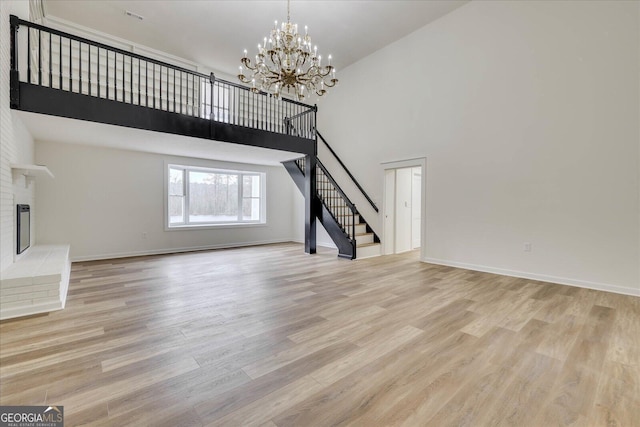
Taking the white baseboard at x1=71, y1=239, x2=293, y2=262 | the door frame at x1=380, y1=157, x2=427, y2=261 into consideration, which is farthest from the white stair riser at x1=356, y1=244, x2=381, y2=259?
the white baseboard at x1=71, y1=239, x2=293, y2=262

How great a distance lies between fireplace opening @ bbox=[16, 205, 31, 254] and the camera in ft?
12.9

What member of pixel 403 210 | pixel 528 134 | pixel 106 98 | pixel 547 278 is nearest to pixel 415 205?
pixel 403 210

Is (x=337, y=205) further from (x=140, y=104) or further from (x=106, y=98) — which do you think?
(x=106, y=98)

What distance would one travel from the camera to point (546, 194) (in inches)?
175

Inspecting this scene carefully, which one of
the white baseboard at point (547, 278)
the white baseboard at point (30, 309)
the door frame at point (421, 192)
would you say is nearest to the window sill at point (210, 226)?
the door frame at point (421, 192)

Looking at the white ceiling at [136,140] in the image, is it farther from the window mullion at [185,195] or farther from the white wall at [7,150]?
the window mullion at [185,195]

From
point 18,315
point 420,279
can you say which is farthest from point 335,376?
point 18,315

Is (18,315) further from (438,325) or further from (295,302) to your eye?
(438,325)

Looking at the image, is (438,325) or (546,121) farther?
(546,121)

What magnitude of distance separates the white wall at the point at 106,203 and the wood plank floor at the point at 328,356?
2429 millimetres

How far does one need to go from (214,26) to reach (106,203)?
174 inches

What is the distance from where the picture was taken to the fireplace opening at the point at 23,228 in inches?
155

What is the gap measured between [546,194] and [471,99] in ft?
6.92

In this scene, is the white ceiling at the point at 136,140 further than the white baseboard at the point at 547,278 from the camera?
Yes
